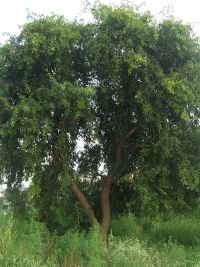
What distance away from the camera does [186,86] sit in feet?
39.4

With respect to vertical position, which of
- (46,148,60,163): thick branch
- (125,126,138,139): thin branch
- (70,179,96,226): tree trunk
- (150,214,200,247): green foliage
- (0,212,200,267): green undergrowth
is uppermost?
(125,126,138,139): thin branch

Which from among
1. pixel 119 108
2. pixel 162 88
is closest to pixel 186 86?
pixel 162 88

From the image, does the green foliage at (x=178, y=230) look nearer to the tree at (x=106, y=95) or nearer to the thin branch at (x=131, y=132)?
the tree at (x=106, y=95)

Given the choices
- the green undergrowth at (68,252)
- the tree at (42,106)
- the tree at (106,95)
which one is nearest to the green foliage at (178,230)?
the tree at (106,95)

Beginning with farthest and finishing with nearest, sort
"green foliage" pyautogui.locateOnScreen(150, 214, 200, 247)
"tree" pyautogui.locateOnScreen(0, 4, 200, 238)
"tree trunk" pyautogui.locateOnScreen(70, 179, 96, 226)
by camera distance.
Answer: "green foliage" pyautogui.locateOnScreen(150, 214, 200, 247)
"tree trunk" pyautogui.locateOnScreen(70, 179, 96, 226)
"tree" pyautogui.locateOnScreen(0, 4, 200, 238)

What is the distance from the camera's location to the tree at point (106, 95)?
11.9 m

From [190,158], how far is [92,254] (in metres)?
5.47

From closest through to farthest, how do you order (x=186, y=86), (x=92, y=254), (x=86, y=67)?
1. (x=92, y=254)
2. (x=186, y=86)
3. (x=86, y=67)

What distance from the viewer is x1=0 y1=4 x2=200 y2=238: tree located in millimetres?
11891

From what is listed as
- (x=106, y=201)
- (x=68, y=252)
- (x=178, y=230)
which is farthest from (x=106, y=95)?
(x=178, y=230)

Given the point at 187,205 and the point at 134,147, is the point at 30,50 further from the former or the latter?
the point at 187,205

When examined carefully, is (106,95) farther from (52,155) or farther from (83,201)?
(83,201)

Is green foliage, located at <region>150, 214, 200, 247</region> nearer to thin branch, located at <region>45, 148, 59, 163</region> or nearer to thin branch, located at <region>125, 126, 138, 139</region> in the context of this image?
thin branch, located at <region>125, 126, 138, 139</region>

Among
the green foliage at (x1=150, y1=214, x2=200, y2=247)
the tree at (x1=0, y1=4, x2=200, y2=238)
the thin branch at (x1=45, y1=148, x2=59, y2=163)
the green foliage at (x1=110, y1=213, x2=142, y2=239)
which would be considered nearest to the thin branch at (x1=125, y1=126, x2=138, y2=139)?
the tree at (x1=0, y1=4, x2=200, y2=238)
